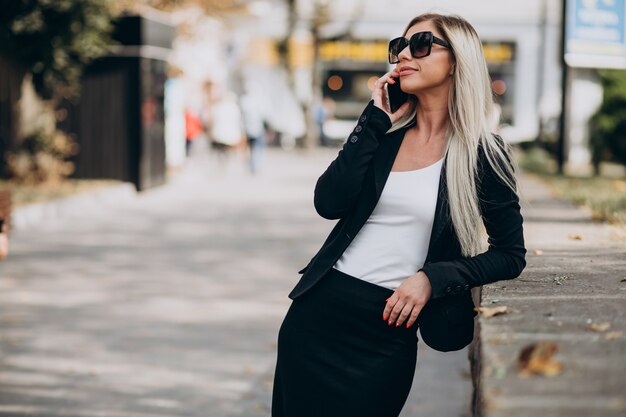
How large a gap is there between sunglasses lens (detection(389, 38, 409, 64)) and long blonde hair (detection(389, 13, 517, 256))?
8 centimetres

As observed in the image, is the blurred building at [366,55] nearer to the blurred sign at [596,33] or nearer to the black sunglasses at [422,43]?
the blurred sign at [596,33]

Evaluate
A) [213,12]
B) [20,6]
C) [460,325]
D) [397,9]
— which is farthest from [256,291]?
[397,9]

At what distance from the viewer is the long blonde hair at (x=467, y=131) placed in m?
3.09

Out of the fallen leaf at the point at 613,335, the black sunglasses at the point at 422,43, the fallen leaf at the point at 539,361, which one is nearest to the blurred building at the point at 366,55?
the black sunglasses at the point at 422,43

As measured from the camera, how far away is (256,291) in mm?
9352

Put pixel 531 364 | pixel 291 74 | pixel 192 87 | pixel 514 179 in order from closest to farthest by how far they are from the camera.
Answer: pixel 531 364 → pixel 514 179 → pixel 291 74 → pixel 192 87

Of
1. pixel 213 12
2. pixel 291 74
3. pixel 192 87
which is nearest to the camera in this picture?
pixel 213 12

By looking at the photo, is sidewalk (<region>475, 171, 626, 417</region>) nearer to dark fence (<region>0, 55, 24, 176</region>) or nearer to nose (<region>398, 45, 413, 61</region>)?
nose (<region>398, 45, 413, 61</region>)

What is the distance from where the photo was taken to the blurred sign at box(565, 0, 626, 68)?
1673 cm

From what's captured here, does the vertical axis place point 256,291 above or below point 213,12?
below

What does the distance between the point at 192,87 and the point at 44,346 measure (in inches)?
1288

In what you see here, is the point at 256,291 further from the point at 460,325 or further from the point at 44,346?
the point at 460,325

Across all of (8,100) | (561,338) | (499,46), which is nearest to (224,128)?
(8,100)

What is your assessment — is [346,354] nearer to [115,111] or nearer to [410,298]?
[410,298]
